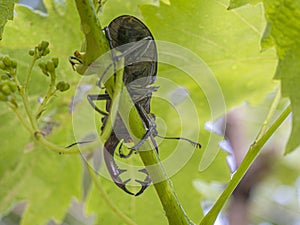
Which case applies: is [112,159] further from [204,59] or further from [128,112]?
[204,59]

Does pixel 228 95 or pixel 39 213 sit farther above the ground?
pixel 228 95

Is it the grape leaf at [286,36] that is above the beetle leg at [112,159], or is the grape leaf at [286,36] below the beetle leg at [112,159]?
above

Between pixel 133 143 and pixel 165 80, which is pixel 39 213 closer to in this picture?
pixel 165 80

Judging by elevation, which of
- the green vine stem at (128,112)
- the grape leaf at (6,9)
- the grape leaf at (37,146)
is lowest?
the grape leaf at (37,146)

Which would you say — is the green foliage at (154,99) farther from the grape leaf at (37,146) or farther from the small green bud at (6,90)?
the small green bud at (6,90)

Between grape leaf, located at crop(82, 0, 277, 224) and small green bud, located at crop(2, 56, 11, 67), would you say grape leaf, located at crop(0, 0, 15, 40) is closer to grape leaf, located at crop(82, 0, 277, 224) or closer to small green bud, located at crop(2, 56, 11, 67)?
small green bud, located at crop(2, 56, 11, 67)

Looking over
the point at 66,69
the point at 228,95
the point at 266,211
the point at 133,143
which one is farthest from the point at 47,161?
the point at 266,211

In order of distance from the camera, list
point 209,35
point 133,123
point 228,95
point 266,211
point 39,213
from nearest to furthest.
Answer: point 133,123 < point 209,35 < point 228,95 < point 39,213 < point 266,211

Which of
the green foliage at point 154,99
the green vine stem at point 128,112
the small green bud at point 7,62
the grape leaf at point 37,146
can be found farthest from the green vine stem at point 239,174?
the grape leaf at point 37,146
